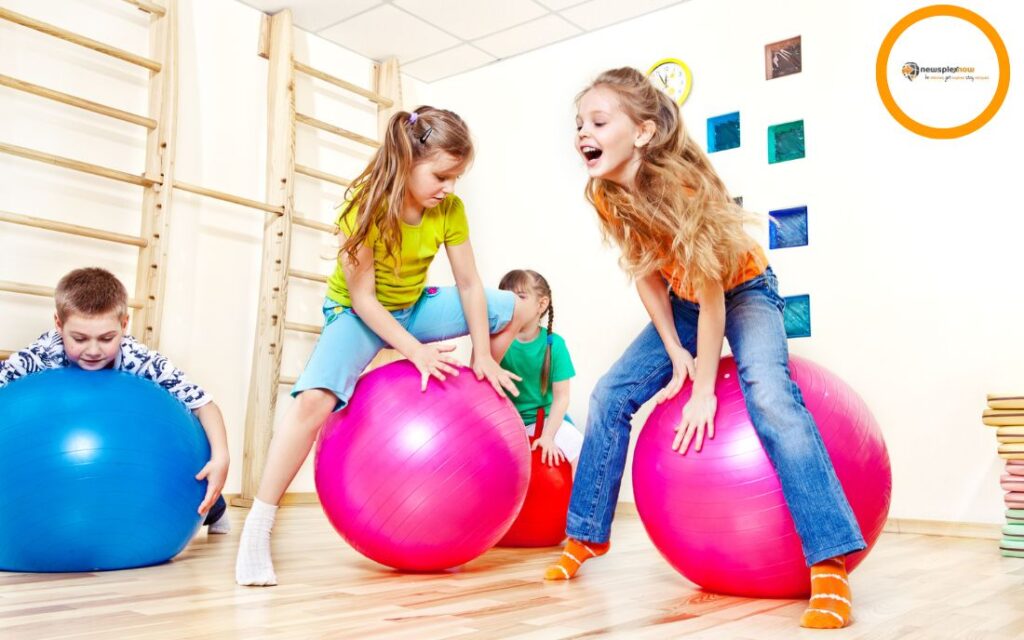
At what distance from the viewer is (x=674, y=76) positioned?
406 centimetres

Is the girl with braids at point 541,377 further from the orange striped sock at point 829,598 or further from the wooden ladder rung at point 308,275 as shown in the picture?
the wooden ladder rung at point 308,275

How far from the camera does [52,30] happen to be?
331 centimetres

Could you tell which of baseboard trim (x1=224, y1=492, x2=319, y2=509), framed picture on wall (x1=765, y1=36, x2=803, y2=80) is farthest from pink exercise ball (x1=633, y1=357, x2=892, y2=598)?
baseboard trim (x1=224, y1=492, x2=319, y2=509)

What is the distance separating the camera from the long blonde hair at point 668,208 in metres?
1.83

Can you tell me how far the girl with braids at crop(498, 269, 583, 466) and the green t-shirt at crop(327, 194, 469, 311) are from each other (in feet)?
1.71

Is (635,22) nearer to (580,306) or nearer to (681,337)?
(580,306)

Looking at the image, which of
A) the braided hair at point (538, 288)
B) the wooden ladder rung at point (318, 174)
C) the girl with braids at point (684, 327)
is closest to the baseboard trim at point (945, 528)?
the braided hair at point (538, 288)

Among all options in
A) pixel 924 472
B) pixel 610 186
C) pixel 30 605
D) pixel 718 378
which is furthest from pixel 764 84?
pixel 30 605

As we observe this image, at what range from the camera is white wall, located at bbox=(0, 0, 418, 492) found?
3.32 metres

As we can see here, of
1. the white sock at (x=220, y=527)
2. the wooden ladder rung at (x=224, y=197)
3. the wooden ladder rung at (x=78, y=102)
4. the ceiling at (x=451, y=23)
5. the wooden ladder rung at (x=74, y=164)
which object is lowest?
the white sock at (x=220, y=527)

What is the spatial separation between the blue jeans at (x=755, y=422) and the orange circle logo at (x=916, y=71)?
1.72m

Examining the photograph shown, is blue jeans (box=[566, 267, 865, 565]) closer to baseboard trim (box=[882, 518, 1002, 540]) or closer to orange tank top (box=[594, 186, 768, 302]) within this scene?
orange tank top (box=[594, 186, 768, 302])

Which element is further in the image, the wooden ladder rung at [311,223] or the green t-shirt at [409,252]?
the wooden ladder rung at [311,223]

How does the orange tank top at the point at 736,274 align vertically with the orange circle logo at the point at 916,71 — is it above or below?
below
